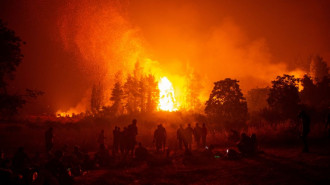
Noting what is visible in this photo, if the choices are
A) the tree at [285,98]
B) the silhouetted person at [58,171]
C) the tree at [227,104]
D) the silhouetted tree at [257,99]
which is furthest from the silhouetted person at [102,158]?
the silhouetted tree at [257,99]

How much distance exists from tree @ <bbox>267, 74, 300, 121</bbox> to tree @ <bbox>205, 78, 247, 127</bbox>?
574cm

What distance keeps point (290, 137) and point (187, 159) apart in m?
9.00

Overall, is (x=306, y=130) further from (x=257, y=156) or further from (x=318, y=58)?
(x=318, y=58)

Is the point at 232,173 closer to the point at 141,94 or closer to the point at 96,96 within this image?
the point at 141,94

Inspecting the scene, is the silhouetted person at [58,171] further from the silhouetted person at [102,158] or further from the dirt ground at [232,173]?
the silhouetted person at [102,158]

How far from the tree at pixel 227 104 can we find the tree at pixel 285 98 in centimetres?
574

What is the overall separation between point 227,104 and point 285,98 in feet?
29.9

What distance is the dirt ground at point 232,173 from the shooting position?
7429 millimetres

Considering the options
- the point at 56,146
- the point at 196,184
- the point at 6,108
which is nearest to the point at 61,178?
the point at 196,184

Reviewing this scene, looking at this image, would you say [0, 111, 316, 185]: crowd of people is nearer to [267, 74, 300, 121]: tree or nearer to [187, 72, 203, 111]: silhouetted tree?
[267, 74, 300, 121]: tree

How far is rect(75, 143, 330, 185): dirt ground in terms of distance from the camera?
743cm

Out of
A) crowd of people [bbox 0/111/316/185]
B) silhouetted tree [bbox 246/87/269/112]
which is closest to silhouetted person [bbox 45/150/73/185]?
crowd of people [bbox 0/111/316/185]

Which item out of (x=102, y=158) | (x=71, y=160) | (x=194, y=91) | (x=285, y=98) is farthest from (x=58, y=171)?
(x=194, y=91)

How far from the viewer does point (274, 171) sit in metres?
8.43
